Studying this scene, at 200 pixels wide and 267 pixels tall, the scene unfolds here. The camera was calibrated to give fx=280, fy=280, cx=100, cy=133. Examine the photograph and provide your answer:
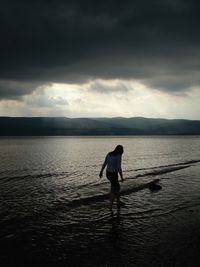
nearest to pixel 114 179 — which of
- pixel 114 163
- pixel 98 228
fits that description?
pixel 114 163

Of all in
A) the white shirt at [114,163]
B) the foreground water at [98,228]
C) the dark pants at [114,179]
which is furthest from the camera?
the dark pants at [114,179]

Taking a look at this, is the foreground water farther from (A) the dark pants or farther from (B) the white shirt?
(B) the white shirt

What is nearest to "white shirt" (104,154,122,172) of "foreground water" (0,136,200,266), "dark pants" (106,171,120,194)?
"dark pants" (106,171,120,194)

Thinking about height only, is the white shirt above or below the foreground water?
above

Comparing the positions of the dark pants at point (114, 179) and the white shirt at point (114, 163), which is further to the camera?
the dark pants at point (114, 179)

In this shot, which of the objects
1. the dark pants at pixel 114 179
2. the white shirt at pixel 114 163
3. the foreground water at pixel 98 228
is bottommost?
the foreground water at pixel 98 228

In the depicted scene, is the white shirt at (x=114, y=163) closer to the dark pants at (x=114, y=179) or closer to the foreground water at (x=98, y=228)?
the dark pants at (x=114, y=179)

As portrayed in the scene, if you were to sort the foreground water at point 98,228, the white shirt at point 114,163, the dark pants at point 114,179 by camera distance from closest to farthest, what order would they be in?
the foreground water at point 98,228 → the white shirt at point 114,163 → the dark pants at point 114,179

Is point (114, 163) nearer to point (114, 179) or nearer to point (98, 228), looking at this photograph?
point (114, 179)

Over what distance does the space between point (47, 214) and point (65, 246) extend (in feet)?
15.2

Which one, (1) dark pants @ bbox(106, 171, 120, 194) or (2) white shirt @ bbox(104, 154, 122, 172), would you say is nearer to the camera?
(2) white shirt @ bbox(104, 154, 122, 172)

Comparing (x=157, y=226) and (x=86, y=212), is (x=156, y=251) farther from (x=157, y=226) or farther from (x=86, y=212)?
(x=86, y=212)

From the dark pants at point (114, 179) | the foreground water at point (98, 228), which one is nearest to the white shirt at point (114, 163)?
the dark pants at point (114, 179)

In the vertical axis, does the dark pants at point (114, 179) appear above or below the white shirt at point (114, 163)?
below
